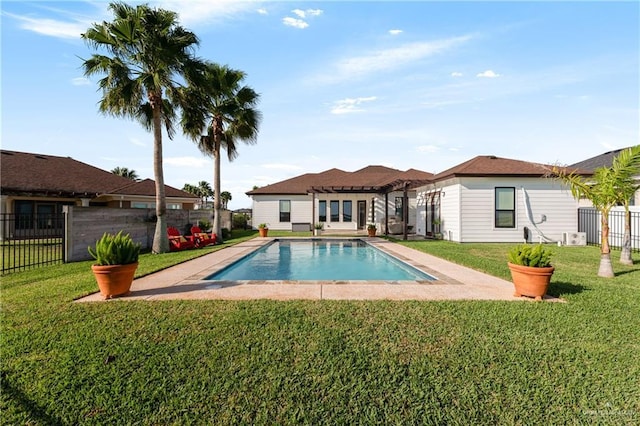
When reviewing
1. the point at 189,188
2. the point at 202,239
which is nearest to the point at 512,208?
the point at 202,239

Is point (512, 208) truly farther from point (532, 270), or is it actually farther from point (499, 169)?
point (532, 270)

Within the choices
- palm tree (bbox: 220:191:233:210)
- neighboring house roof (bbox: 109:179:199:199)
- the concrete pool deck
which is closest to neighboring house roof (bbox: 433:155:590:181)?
the concrete pool deck

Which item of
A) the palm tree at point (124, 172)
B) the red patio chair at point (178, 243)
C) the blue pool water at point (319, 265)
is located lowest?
the blue pool water at point (319, 265)

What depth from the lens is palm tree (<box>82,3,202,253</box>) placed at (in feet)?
34.3

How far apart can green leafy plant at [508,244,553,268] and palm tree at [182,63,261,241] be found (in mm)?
13578

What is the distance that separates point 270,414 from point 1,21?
Answer: 35.9 ft

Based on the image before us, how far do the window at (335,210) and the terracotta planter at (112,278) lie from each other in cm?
1976

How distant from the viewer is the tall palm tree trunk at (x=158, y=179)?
11664 mm

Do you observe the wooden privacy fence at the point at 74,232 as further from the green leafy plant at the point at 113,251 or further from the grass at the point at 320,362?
the grass at the point at 320,362

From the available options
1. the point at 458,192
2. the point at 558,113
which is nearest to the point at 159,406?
the point at 458,192

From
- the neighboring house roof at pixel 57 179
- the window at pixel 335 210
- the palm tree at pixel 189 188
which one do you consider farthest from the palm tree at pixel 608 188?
the palm tree at pixel 189 188

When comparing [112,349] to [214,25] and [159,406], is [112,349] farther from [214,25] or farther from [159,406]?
[214,25]

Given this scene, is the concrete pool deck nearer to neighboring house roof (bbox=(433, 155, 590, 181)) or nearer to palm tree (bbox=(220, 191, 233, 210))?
neighboring house roof (bbox=(433, 155, 590, 181))

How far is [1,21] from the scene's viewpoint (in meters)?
7.05
